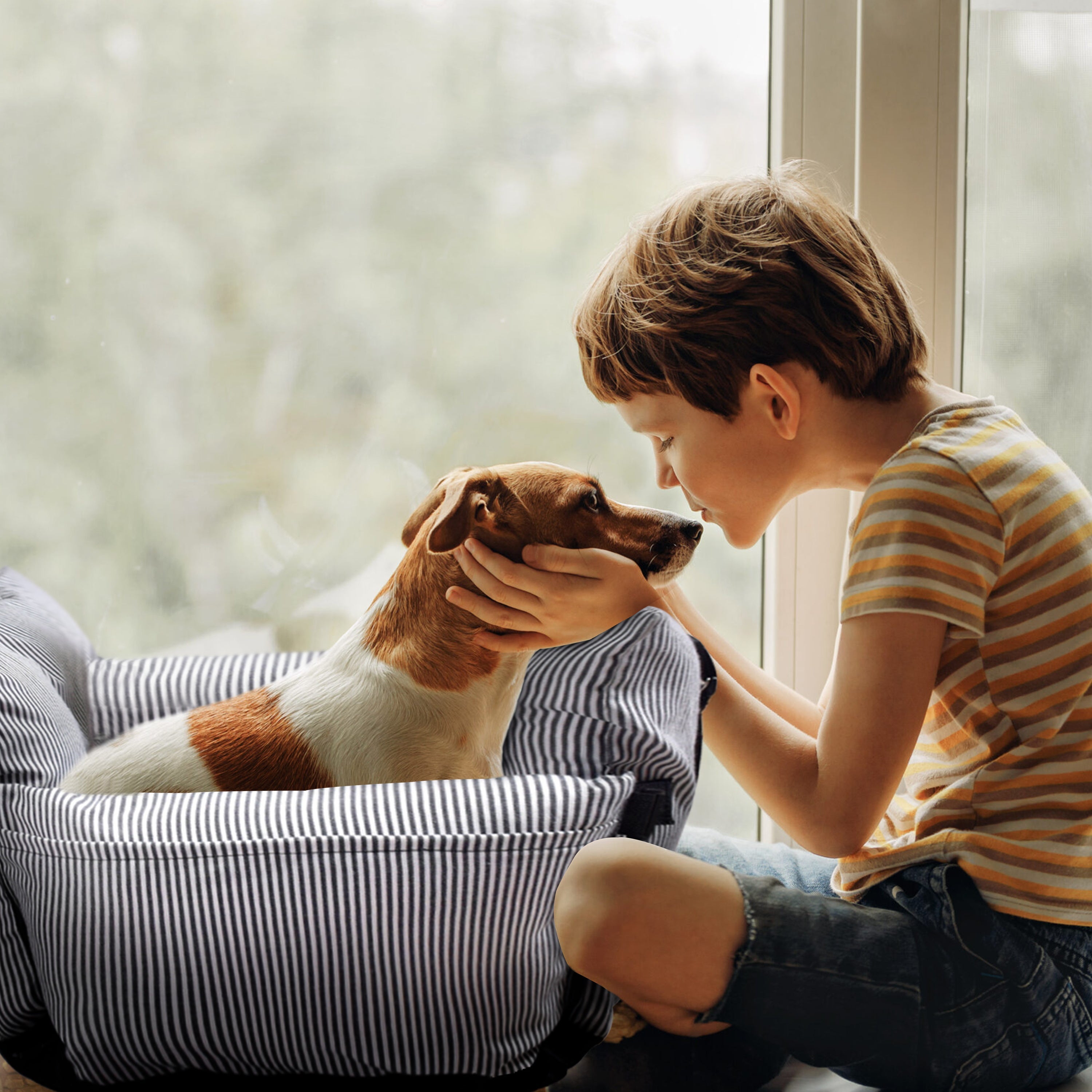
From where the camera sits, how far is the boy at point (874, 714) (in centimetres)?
101

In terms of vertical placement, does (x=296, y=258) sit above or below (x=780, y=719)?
above

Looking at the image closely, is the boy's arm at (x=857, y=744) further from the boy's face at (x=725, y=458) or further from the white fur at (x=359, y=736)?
the white fur at (x=359, y=736)

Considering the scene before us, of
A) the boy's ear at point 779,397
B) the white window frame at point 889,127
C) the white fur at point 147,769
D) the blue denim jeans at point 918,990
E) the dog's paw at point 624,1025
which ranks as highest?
the white window frame at point 889,127

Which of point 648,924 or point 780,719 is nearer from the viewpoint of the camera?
point 648,924

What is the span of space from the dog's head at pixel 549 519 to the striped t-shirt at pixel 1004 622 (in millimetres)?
249

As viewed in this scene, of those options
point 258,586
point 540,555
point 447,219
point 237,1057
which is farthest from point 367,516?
point 237,1057

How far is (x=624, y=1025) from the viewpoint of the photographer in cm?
117

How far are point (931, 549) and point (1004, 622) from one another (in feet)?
0.43

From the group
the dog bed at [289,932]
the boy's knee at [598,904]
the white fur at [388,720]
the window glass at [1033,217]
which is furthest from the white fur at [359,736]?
the window glass at [1033,217]

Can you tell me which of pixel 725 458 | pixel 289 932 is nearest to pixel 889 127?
pixel 725 458

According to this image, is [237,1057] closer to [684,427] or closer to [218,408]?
[684,427]

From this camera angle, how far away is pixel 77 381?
166cm

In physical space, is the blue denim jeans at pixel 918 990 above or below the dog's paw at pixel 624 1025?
above

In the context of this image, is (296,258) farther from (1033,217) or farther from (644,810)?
(1033,217)
